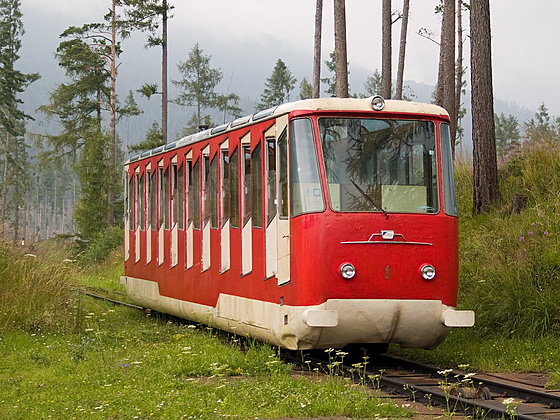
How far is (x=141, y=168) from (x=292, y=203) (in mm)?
8277

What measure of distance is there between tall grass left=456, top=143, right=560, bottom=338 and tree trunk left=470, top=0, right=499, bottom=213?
0.39 metres

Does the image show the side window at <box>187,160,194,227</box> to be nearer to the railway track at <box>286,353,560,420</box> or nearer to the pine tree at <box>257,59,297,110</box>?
the railway track at <box>286,353,560,420</box>

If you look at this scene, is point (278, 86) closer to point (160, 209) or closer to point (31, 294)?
Answer: point (160, 209)

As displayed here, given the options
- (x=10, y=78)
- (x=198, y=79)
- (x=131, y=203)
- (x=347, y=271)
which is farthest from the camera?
(x=198, y=79)

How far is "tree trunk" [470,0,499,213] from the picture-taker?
55.0 ft

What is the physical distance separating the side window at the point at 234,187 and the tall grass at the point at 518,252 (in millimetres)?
3563

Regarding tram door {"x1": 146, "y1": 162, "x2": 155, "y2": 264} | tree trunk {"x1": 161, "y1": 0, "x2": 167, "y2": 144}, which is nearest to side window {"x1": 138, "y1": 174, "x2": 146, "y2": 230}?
tram door {"x1": 146, "y1": 162, "x2": 155, "y2": 264}

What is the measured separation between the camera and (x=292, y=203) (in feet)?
33.2

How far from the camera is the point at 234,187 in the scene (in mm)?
12328

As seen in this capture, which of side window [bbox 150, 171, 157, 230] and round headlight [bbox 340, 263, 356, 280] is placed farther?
side window [bbox 150, 171, 157, 230]


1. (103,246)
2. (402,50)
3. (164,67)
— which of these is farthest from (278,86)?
(103,246)

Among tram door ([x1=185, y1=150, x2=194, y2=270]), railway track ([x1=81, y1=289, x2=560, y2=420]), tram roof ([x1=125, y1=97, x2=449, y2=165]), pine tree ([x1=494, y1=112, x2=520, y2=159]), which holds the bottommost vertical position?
railway track ([x1=81, y1=289, x2=560, y2=420])

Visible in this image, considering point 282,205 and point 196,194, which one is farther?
point 196,194

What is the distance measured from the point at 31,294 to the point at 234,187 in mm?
3908
